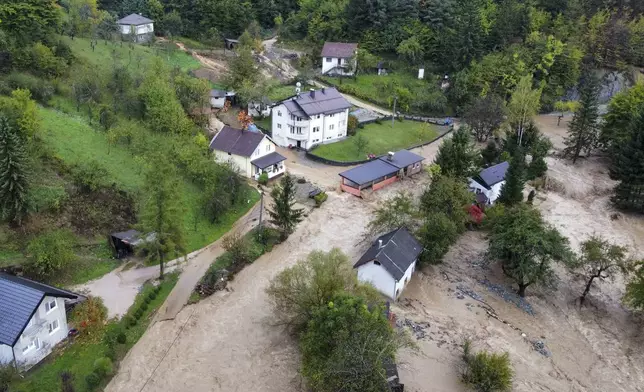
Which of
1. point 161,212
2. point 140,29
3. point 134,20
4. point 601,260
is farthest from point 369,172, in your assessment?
point 134,20

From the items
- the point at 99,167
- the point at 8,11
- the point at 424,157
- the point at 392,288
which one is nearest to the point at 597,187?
the point at 424,157

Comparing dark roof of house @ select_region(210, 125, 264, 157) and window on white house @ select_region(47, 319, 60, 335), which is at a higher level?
dark roof of house @ select_region(210, 125, 264, 157)

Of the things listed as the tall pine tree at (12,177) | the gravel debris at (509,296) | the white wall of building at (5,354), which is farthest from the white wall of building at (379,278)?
the tall pine tree at (12,177)

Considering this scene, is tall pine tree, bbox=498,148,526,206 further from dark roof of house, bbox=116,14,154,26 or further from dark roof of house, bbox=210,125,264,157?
dark roof of house, bbox=116,14,154,26

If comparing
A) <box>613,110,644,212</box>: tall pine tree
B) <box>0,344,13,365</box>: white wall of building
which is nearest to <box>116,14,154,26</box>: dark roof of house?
<box>0,344,13,365</box>: white wall of building

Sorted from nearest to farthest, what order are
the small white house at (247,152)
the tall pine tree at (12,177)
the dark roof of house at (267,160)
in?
the tall pine tree at (12,177)
the dark roof of house at (267,160)
the small white house at (247,152)

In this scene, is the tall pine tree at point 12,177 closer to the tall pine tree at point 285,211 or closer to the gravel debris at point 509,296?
the tall pine tree at point 285,211

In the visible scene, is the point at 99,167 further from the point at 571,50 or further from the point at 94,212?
the point at 571,50
